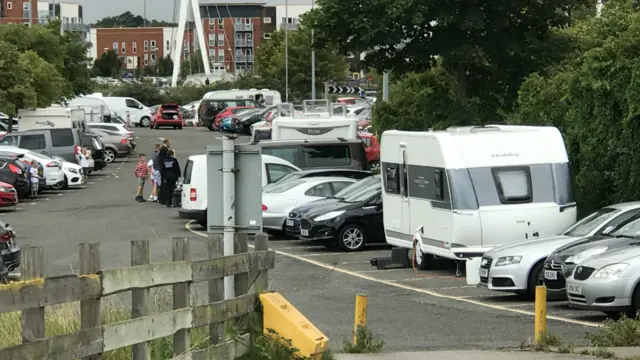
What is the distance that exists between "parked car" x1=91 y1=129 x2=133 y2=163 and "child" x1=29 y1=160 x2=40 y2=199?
17.7 meters

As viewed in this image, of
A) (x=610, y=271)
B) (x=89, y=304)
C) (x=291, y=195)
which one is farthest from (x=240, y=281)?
(x=291, y=195)

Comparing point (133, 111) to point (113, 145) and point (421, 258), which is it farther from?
point (421, 258)

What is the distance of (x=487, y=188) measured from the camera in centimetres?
2117

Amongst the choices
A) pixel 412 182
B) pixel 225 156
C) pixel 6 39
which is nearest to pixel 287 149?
pixel 412 182

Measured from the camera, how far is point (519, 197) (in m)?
21.3

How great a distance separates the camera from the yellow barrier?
9.95 meters

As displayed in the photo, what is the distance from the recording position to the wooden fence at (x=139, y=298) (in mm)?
7484

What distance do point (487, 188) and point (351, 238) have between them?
5.49m

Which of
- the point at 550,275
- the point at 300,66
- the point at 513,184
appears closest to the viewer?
the point at 550,275

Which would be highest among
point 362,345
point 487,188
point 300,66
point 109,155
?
point 300,66

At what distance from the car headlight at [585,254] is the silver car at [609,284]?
58 cm

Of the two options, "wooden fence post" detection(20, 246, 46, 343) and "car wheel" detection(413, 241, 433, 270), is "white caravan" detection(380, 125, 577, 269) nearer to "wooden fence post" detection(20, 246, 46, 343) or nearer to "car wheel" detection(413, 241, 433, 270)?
"car wheel" detection(413, 241, 433, 270)

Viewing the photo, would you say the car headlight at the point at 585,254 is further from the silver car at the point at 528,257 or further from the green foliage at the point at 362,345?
the green foliage at the point at 362,345

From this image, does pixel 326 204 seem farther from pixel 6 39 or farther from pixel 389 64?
pixel 6 39
